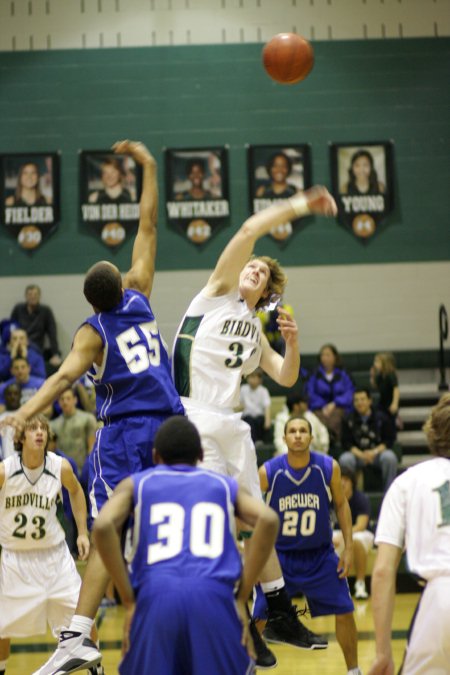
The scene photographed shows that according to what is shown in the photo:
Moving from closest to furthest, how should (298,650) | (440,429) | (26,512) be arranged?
(440,429) < (26,512) < (298,650)

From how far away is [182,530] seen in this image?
441 cm

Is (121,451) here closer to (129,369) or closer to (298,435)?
(129,369)

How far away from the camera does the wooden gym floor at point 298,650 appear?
8.79 meters

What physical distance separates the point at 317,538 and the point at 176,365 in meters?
2.40

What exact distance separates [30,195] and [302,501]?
33.8 feet

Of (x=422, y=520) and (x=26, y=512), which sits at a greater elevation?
(x=422, y=520)

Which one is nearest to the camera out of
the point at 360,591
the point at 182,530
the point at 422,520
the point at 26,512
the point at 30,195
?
the point at 182,530

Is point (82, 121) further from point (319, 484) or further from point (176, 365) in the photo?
point (176, 365)

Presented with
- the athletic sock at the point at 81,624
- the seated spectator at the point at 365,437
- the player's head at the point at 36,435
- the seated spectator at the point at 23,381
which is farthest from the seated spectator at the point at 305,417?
the athletic sock at the point at 81,624

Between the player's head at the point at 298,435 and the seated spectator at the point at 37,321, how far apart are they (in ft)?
28.2

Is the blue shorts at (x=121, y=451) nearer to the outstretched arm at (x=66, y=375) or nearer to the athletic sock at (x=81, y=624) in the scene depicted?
the outstretched arm at (x=66, y=375)

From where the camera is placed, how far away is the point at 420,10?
17.7 meters

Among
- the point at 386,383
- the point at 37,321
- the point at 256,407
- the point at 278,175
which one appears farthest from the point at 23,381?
the point at 278,175

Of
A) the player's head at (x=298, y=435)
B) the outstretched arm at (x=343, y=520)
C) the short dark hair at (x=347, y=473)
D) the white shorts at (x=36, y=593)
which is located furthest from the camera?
the short dark hair at (x=347, y=473)
